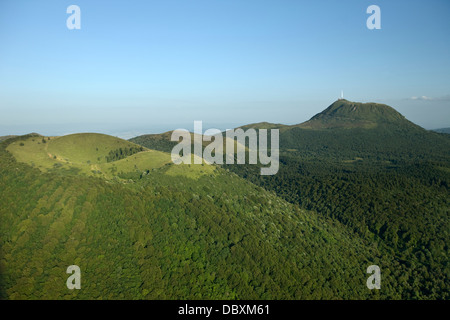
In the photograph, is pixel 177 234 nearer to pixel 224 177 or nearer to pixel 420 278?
pixel 224 177

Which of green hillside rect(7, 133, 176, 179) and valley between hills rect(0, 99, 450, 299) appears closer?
valley between hills rect(0, 99, 450, 299)

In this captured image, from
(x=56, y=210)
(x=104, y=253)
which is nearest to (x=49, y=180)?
(x=56, y=210)

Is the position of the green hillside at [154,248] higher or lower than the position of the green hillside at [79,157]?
lower

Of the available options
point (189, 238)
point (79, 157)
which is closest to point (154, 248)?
point (189, 238)

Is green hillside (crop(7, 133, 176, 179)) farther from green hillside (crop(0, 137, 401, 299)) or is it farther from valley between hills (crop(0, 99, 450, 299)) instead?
green hillside (crop(0, 137, 401, 299))

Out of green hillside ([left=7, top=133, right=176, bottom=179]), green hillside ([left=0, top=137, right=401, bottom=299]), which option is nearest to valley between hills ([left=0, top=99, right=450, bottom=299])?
green hillside ([left=0, top=137, right=401, bottom=299])

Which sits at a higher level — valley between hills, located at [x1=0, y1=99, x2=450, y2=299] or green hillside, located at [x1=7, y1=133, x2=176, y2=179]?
green hillside, located at [x1=7, y1=133, x2=176, y2=179]

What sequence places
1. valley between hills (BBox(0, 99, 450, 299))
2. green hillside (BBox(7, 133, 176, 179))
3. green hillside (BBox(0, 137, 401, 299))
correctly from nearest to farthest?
green hillside (BBox(0, 137, 401, 299)) → valley between hills (BBox(0, 99, 450, 299)) → green hillside (BBox(7, 133, 176, 179))

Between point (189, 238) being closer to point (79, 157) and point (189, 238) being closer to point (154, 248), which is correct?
point (154, 248)

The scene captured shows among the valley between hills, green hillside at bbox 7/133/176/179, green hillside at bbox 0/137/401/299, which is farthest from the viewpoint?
green hillside at bbox 7/133/176/179

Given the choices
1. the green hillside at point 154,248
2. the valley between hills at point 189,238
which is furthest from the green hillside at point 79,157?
the green hillside at point 154,248

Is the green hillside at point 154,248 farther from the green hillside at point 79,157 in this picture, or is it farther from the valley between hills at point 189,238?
the green hillside at point 79,157
